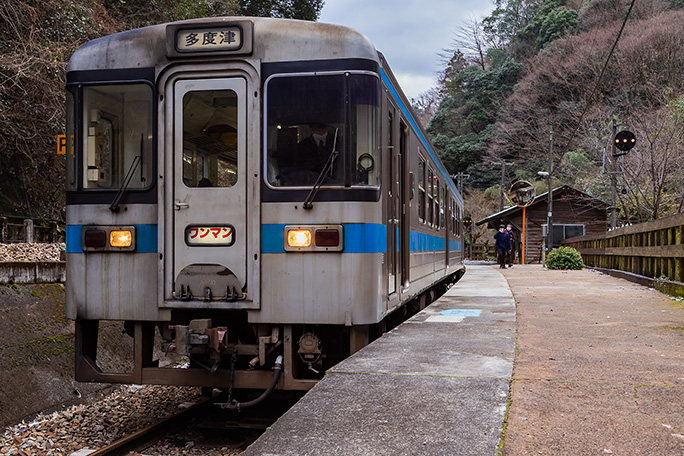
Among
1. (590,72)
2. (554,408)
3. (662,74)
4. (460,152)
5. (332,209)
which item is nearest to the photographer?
(554,408)

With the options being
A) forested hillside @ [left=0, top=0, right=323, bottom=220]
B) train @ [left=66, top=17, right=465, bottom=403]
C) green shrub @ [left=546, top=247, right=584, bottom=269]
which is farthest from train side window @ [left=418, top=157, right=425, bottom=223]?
green shrub @ [left=546, top=247, right=584, bottom=269]

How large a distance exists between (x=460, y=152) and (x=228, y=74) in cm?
4787

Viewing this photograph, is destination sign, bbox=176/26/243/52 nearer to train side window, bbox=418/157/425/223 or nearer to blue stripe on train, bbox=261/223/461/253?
blue stripe on train, bbox=261/223/461/253

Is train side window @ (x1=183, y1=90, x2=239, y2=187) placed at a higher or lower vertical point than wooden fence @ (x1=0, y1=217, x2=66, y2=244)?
higher

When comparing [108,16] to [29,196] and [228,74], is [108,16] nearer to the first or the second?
[29,196]

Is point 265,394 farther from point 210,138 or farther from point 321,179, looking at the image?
point 210,138

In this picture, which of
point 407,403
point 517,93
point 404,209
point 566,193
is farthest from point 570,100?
point 407,403

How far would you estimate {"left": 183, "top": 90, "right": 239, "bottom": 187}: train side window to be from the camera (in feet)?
15.4

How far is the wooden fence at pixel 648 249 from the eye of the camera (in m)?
8.88

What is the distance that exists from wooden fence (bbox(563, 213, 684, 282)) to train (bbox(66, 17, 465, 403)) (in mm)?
5773

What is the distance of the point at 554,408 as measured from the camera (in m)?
3.21

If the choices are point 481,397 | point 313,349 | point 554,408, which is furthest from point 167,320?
point 554,408

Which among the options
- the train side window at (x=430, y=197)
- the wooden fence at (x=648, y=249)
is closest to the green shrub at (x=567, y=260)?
the wooden fence at (x=648, y=249)

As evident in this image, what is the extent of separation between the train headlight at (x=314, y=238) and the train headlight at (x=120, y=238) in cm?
119
